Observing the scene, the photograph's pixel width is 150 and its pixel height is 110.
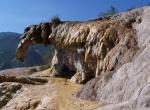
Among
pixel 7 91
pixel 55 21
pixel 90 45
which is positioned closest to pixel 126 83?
pixel 90 45

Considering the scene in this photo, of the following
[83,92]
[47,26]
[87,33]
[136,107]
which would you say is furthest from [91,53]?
[136,107]

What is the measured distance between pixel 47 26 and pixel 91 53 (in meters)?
8.76

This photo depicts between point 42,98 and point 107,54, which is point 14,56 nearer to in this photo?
point 107,54

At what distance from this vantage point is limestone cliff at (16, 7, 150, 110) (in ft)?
57.8

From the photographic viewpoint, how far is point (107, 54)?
2278 centimetres

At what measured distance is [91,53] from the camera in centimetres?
2469

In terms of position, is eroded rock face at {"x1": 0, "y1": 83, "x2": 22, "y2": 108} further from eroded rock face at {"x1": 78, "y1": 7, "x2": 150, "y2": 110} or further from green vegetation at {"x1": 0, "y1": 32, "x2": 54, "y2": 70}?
green vegetation at {"x1": 0, "y1": 32, "x2": 54, "y2": 70}

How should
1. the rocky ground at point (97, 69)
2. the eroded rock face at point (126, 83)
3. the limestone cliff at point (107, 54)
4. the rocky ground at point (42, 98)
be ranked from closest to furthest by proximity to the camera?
1. the eroded rock face at point (126, 83)
2. the limestone cliff at point (107, 54)
3. the rocky ground at point (97, 69)
4. the rocky ground at point (42, 98)

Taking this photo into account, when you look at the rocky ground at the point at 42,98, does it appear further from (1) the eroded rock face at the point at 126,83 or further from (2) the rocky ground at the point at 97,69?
(1) the eroded rock face at the point at 126,83

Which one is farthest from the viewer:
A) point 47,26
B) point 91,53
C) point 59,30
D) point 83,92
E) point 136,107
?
point 47,26

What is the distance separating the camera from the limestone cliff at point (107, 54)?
57.8 feet

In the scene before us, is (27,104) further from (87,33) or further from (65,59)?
(65,59)

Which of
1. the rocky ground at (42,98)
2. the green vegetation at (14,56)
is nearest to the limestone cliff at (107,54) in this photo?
the rocky ground at (42,98)

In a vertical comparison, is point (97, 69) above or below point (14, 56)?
below
